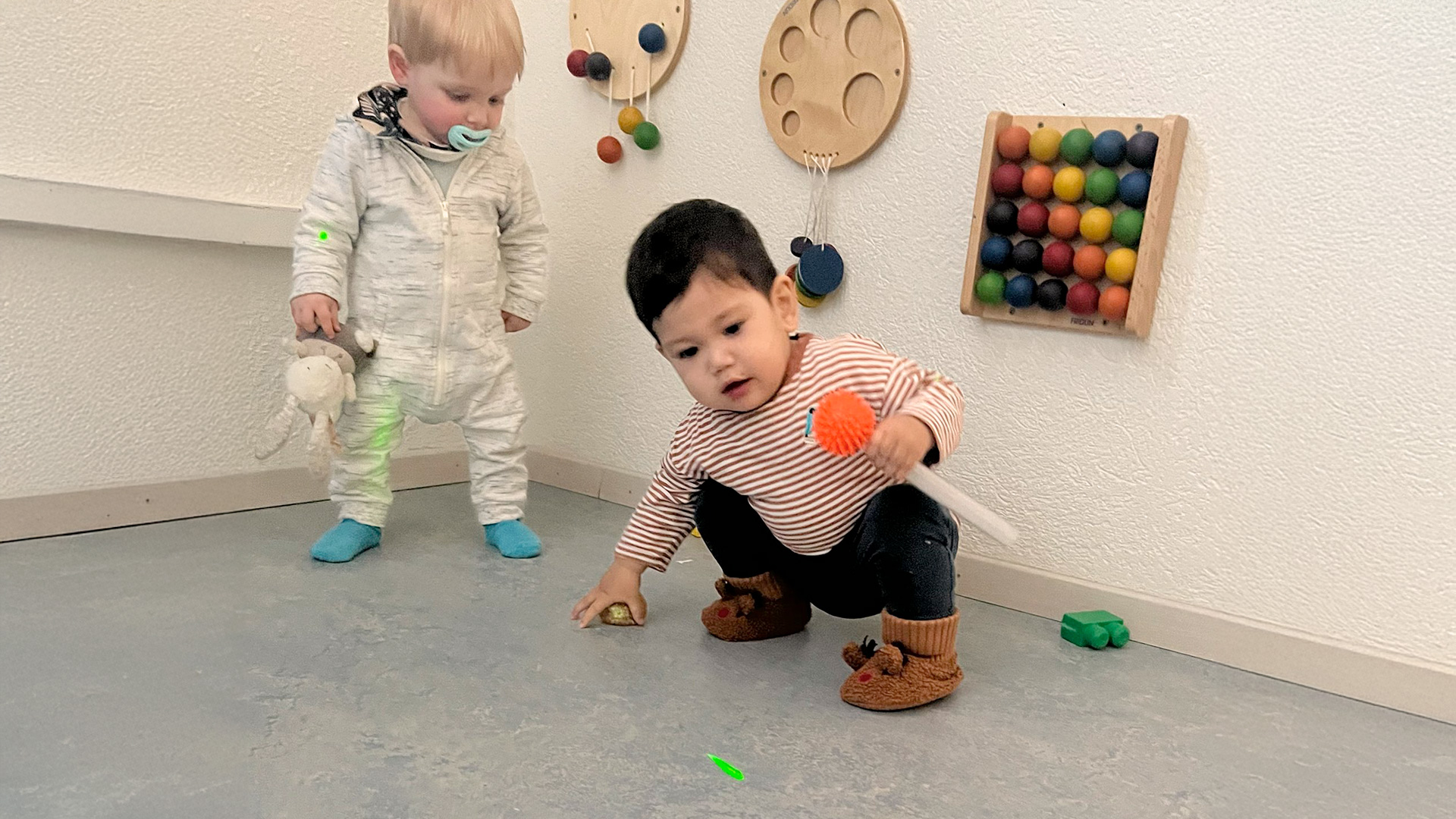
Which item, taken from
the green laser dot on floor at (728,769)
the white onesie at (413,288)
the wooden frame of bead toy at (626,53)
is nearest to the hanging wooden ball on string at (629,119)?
the wooden frame of bead toy at (626,53)

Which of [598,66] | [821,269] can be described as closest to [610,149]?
[598,66]

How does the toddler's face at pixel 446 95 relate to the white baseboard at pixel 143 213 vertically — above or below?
above

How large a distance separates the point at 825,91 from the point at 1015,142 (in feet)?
0.97

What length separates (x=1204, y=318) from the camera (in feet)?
3.69

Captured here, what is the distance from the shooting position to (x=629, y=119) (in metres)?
1.58

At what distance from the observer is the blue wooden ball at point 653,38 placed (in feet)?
5.05

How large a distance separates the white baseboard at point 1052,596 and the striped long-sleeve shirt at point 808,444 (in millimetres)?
378

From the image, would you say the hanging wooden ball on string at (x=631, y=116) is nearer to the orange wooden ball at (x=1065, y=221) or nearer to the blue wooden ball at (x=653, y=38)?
the blue wooden ball at (x=653, y=38)

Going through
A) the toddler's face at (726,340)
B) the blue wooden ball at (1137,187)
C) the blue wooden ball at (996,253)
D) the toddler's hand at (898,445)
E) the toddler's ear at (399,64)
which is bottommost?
the toddler's hand at (898,445)

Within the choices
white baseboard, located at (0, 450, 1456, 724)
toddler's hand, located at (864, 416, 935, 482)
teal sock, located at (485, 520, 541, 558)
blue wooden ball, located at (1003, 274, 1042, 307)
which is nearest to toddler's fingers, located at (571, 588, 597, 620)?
teal sock, located at (485, 520, 541, 558)

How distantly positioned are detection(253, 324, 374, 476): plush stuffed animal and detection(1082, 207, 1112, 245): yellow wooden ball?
926 mm

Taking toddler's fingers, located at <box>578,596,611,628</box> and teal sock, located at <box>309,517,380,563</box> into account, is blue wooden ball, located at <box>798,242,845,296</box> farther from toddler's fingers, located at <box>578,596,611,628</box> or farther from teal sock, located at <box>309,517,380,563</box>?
teal sock, located at <box>309,517,380,563</box>

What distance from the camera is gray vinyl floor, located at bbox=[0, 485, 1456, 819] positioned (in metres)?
0.74

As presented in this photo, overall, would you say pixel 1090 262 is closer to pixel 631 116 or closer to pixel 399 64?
pixel 631 116
